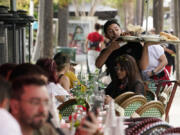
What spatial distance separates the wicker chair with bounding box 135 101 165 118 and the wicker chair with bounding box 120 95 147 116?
0.91ft

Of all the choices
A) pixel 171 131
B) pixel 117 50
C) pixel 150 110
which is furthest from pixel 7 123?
pixel 117 50

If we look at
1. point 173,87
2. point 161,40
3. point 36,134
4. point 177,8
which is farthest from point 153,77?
point 177,8

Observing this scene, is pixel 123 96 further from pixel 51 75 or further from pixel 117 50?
pixel 117 50

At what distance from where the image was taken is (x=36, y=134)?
2943 millimetres

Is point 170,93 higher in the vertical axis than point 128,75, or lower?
lower

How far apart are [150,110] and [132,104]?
0.34 metres

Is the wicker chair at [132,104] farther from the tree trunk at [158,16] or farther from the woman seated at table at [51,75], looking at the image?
the tree trunk at [158,16]

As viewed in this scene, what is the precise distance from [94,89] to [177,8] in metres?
11.7

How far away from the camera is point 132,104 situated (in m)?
5.60

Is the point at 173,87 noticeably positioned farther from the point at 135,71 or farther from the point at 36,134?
the point at 36,134

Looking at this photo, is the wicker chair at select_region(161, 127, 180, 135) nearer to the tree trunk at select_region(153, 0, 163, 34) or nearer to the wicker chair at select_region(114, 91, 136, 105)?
the wicker chair at select_region(114, 91, 136, 105)

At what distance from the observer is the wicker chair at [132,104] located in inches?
218

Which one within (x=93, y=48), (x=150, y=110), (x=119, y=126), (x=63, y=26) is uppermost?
(x=63, y=26)

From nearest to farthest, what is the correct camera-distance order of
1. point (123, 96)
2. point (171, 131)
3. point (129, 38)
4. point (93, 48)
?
1. point (171, 131)
2. point (123, 96)
3. point (129, 38)
4. point (93, 48)
